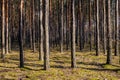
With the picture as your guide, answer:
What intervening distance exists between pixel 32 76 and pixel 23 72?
5.59ft

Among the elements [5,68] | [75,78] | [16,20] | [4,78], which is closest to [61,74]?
[75,78]

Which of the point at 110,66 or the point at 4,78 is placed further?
the point at 110,66

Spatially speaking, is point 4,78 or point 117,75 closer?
point 4,78

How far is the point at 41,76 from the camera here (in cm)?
1566

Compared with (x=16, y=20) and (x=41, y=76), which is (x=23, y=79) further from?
(x=16, y=20)

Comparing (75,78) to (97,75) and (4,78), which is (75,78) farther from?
(4,78)

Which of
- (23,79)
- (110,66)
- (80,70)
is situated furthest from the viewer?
(110,66)

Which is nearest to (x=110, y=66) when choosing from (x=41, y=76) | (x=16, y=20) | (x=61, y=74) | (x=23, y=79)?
(x=61, y=74)

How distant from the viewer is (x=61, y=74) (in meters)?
16.2

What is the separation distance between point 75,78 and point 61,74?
4.19 ft

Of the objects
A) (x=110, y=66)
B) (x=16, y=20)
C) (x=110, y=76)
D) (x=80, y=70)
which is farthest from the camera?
(x=16, y=20)

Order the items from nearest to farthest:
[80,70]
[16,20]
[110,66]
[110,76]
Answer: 1. [110,76]
2. [80,70]
3. [110,66]
4. [16,20]

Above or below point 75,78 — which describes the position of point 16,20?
above

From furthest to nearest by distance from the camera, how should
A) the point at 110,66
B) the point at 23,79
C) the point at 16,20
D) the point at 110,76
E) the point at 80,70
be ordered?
the point at 16,20, the point at 110,66, the point at 80,70, the point at 110,76, the point at 23,79
